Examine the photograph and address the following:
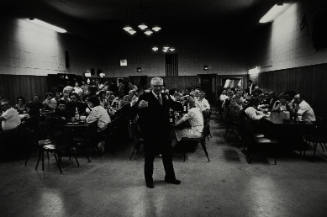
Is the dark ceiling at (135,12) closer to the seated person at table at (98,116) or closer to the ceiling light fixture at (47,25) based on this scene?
the ceiling light fixture at (47,25)

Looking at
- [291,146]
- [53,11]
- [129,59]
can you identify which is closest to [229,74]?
[129,59]

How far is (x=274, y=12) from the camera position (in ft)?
33.4

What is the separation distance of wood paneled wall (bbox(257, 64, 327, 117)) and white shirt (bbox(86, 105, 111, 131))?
19.1ft

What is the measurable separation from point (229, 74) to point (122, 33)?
7486 millimetres


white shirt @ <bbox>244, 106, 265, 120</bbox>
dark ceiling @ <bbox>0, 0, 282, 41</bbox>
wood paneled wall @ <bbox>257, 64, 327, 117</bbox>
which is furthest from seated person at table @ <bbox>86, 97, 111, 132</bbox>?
wood paneled wall @ <bbox>257, 64, 327, 117</bbox>

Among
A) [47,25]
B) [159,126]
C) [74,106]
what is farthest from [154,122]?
[47,25]

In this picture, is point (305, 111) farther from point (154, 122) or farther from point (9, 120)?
point (9, 120)

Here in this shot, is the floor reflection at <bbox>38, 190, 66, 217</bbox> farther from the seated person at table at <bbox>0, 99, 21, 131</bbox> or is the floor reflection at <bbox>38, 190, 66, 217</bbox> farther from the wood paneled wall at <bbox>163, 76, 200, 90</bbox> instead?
the wood paneled wall at <bbox>163, 76, 200, 90</bbox>

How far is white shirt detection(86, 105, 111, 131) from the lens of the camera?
19.1 ft

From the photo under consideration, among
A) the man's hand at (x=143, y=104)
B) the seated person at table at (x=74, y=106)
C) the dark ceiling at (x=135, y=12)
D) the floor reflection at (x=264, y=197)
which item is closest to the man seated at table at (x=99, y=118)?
the seated person at table at (x=74, y=106)

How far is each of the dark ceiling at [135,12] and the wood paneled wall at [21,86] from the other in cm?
234

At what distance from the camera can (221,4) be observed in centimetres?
1106

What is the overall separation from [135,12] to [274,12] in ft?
19.1

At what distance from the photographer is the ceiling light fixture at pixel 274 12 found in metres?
9.37
